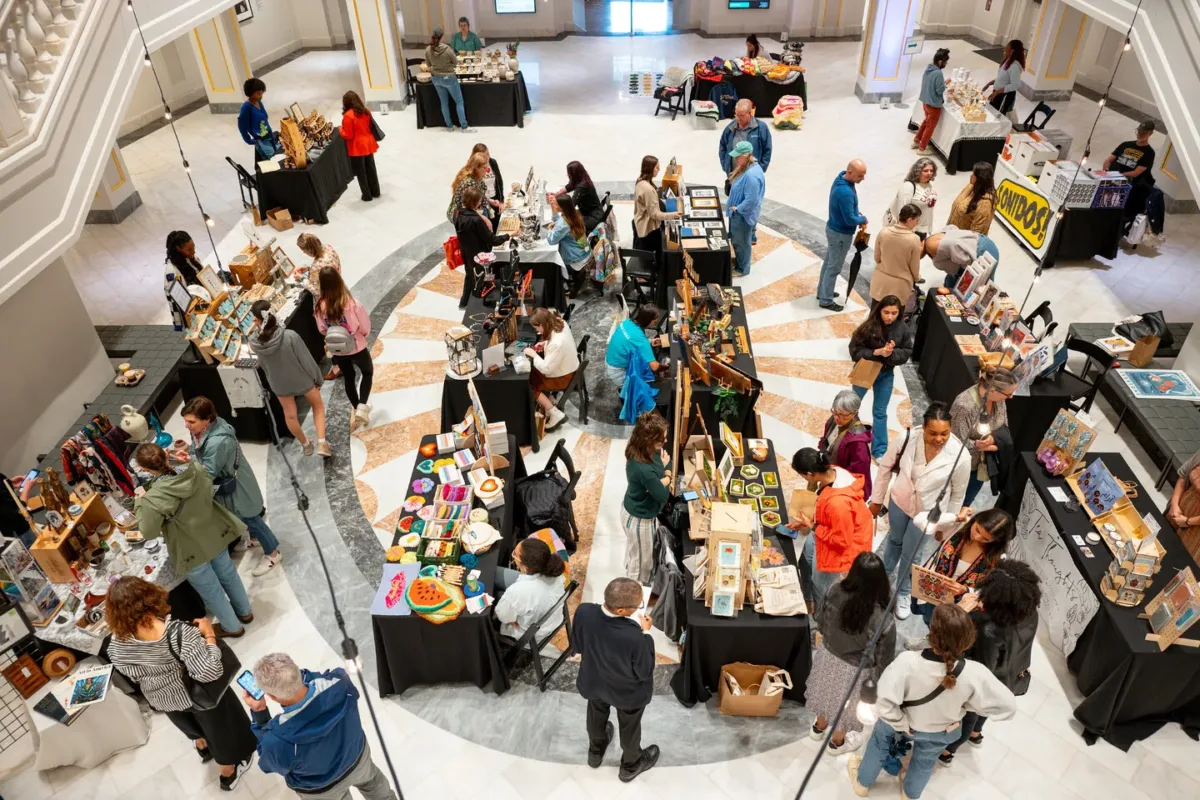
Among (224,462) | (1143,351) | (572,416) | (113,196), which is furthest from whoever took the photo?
(113,196)

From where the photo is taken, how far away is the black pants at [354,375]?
7.07m

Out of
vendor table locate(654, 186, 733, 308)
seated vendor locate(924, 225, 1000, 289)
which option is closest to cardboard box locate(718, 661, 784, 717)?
vendor table locate(654, 186, 733, 308)

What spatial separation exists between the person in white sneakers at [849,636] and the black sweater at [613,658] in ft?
3.18

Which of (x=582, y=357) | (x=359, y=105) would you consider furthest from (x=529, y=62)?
(x=582, y=357)

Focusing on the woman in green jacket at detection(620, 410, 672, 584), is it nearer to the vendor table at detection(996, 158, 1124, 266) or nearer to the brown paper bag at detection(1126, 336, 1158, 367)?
the brown paper bag at detection(1126, 336, 1158, 367)

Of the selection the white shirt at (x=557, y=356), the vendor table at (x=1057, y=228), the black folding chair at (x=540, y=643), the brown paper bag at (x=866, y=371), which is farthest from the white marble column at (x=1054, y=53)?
the black folding chair at (x=540, y=643)

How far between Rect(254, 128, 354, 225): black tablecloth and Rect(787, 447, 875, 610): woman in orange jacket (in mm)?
8007

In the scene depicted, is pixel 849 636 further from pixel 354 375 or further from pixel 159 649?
pixel 354 375

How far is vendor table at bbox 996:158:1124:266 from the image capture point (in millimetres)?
9188

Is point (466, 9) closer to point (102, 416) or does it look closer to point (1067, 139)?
point (1067, 139)

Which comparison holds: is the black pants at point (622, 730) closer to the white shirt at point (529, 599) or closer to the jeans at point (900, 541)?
the white shirt at point (529, 599)

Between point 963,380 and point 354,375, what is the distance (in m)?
5.18

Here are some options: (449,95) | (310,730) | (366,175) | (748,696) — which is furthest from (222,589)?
(449,95)

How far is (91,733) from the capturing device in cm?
470
